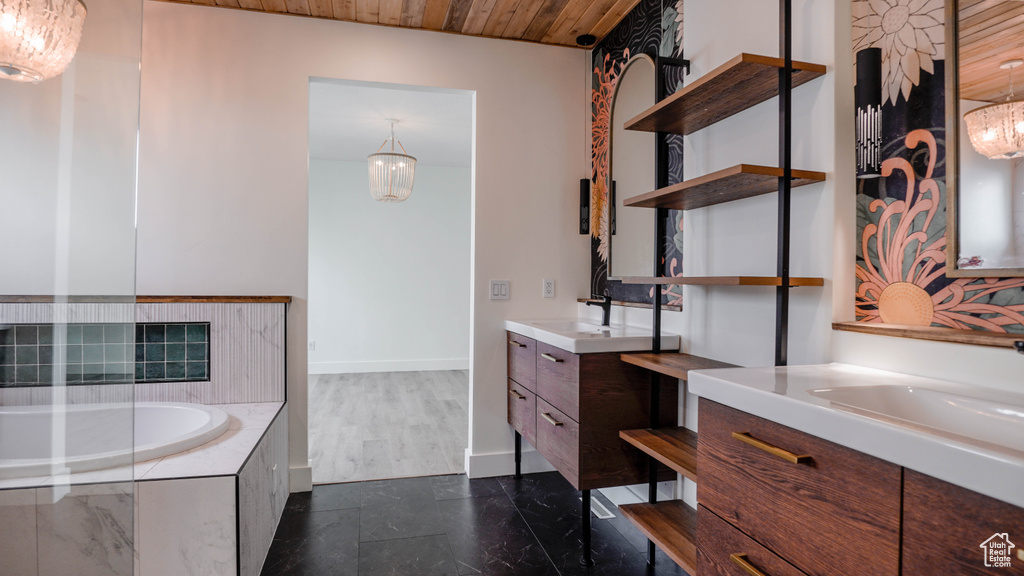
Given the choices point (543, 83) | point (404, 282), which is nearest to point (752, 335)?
point (543, 83)

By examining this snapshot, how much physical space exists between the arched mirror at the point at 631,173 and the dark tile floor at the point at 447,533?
114 cm

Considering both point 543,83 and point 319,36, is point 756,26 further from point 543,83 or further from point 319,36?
point 319,36

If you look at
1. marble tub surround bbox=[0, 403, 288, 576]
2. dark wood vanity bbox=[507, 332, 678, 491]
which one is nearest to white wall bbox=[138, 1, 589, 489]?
marble tub surround bbox=[0, 403, 288, 576]

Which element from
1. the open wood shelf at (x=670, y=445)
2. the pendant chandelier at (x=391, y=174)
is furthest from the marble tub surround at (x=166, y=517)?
the pendant chandelier at (x=391, y=174)

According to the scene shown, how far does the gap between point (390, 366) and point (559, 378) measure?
4364mm

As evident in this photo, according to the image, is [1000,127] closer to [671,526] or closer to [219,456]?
[671,526]

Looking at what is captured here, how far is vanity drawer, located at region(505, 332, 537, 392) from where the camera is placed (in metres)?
2.50

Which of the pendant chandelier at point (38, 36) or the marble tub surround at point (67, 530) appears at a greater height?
the pendant chandelier at point (38, 36)

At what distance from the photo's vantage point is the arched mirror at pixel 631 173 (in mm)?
2400

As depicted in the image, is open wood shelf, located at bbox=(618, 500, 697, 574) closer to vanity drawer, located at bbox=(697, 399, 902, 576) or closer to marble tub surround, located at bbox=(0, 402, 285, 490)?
vanity drawer, located at bbox=(697, 399, 902, 576)

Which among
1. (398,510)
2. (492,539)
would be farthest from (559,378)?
(398,510)

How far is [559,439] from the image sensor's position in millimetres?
2152

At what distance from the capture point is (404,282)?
6.22 meters

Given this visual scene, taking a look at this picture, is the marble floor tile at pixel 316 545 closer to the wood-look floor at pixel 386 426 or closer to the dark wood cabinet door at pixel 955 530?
the wood-look floor at pixel 386 426
